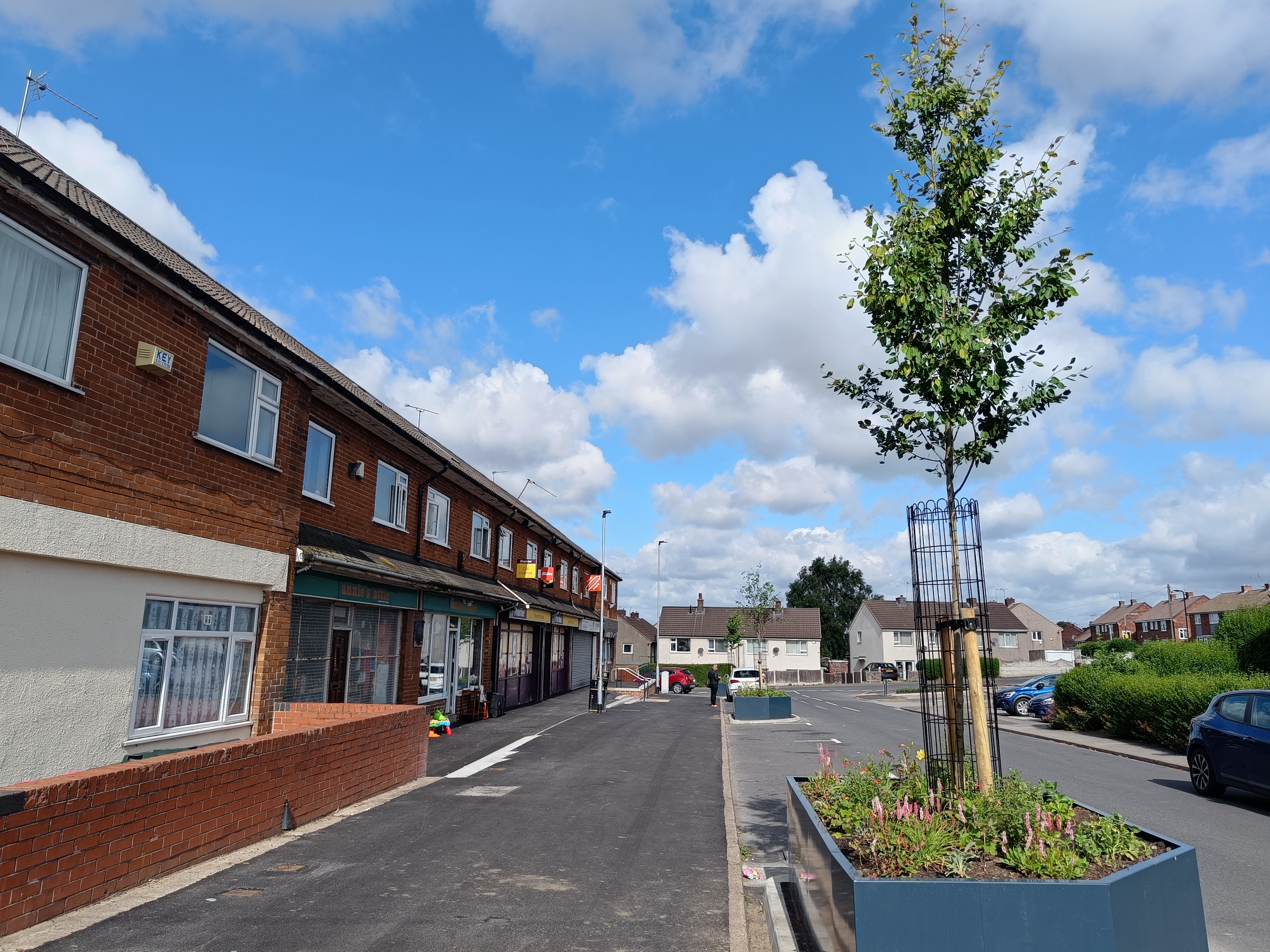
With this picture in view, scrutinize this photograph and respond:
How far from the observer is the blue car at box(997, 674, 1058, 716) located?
3070cm

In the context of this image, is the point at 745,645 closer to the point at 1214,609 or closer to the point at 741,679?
the point at 741,679

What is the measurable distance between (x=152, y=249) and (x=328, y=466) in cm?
566

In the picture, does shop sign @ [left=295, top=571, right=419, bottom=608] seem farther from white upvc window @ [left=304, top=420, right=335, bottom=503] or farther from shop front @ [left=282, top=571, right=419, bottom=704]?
white upvc window @ [left=304, top=420, right=335, bottom=503]

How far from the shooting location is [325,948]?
18.3 feet

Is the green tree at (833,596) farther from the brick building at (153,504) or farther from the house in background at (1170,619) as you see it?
the brick building at (153,504)

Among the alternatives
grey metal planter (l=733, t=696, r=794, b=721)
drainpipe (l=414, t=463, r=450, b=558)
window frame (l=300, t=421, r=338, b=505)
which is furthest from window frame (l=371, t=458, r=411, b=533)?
grey metal planter (l=733, t=696, r=794, b=721)

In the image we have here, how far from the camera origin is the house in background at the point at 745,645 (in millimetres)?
73938

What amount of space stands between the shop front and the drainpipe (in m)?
1.91

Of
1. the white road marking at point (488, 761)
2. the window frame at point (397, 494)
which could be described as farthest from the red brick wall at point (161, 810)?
the window frame at point (397, 494)

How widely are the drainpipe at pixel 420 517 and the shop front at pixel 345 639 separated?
1.91 metres

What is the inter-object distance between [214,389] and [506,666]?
58.6 feet

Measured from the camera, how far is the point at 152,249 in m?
10.0

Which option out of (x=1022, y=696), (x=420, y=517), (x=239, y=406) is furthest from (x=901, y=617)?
(x=239, y=406)

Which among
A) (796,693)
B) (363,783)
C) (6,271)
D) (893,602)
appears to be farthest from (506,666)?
(893,602)
